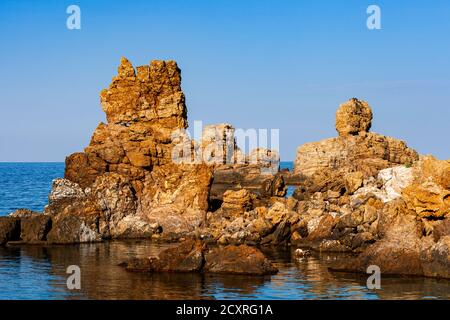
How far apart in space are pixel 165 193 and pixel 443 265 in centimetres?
3733

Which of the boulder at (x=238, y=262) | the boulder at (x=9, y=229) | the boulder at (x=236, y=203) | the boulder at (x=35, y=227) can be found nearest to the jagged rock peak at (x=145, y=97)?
the boulder at (x=236, y=203)

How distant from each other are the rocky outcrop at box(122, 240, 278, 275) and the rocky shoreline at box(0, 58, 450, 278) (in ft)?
0.26

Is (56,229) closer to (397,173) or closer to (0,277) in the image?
(0,277)

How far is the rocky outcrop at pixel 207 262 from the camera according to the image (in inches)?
2131

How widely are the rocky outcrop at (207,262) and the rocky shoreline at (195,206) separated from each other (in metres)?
0.08

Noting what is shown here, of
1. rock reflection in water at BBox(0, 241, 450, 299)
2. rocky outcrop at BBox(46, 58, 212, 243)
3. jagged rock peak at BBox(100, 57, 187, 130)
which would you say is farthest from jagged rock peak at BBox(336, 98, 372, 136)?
rock reflection in water at BBox(0, 241, 450, 299)

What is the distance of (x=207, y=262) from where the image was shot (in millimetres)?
55125

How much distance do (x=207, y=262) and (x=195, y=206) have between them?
26597mm

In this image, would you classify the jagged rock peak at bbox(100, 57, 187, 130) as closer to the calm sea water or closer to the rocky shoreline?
the rocky shoreline

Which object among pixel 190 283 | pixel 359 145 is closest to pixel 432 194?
pixel 190 283

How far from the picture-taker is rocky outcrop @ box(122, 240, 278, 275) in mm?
54125

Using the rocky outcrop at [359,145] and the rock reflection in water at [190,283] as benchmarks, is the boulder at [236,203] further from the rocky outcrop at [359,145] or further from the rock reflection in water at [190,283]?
the rocky outcrop at [359,145]
